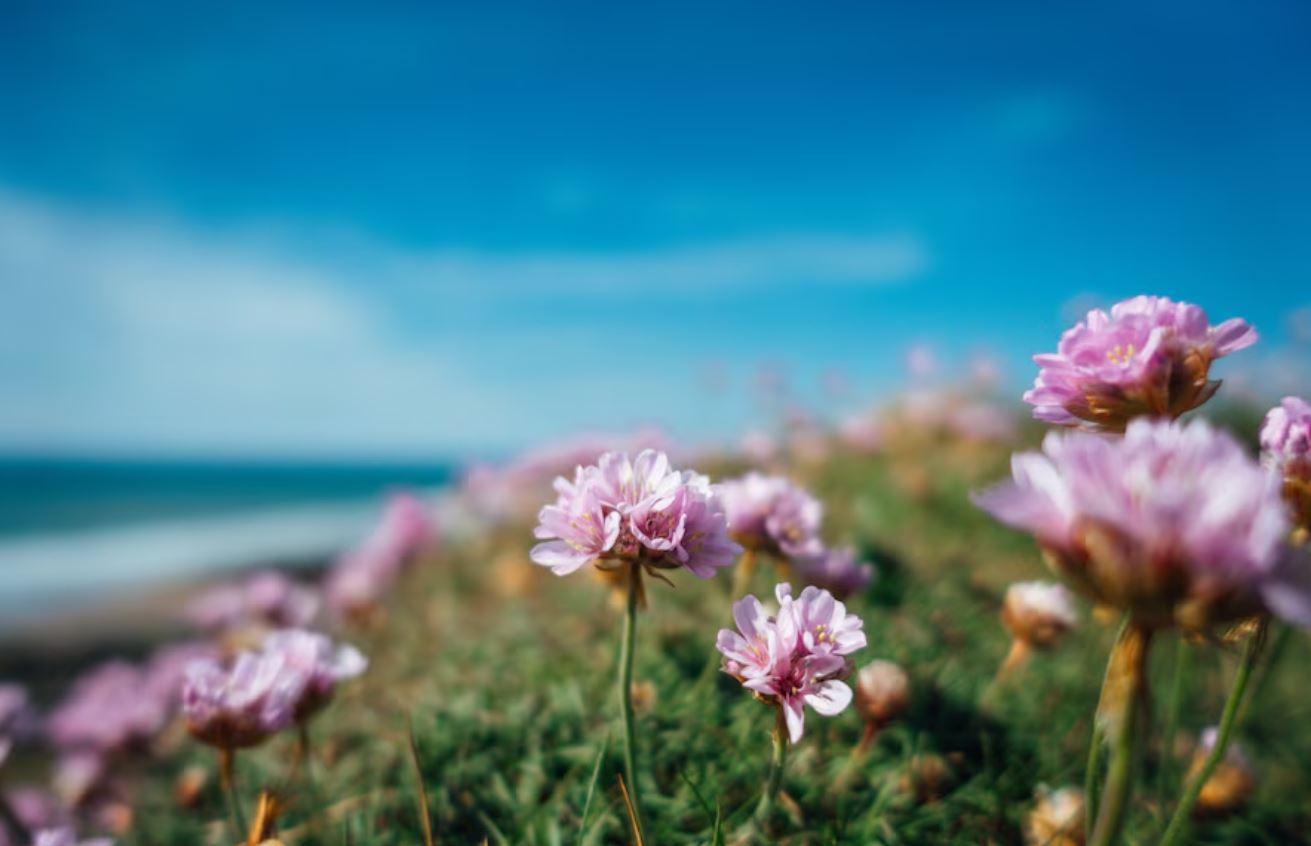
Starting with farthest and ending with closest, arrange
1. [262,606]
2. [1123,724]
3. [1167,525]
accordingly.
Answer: [262,606] → [1123,724] → [1167,525]

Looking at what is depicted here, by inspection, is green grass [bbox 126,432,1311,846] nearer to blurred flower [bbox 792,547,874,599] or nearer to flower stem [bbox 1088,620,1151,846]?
blurred flower [bbox 792,547,874,599]

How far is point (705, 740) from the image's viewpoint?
162cm

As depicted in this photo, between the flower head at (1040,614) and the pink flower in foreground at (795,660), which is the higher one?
the pink flower in foreground at (795,660)

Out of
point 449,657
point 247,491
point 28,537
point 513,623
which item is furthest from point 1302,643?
point 247,491

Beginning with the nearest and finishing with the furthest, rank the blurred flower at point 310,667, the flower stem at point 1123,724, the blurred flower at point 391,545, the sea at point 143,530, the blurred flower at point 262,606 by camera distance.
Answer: the flower stem at point 1123,724
the blurred flower at point 310,667
the blurred flower at point 262,606
the blurred flower at point 391,545
the sea at point 143,530

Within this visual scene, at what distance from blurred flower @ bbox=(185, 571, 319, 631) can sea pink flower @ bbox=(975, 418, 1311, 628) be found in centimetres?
236

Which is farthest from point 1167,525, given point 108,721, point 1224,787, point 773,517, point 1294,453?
point 108,721

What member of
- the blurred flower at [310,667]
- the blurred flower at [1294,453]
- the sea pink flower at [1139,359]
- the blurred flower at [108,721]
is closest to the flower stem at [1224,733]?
the blurred flower at [1294,453]

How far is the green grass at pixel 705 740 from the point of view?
1.47 metres

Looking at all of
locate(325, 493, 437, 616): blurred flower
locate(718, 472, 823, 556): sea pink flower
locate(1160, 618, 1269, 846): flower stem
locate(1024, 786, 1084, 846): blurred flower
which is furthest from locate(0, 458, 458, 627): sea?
locate(1160, 618, 1269, 846): flower stem

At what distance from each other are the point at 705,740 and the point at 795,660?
2.17 ft

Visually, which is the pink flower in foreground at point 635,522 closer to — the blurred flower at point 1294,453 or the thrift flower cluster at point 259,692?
the thrift flower cluster at point 259,692

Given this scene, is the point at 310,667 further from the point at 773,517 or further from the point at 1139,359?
the point at 1139,359

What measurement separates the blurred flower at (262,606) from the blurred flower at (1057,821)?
7.16 ft
